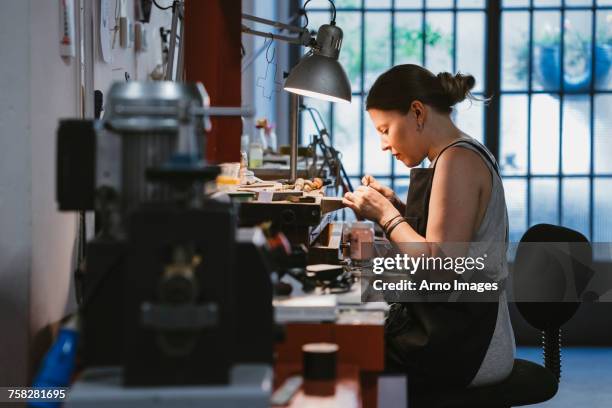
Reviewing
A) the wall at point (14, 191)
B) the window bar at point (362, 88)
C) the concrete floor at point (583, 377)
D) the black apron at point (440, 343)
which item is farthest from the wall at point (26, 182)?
the window bar at point (362, 88)

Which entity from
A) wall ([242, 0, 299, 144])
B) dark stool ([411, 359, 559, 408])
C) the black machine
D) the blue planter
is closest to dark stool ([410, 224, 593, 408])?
dark stool ([411, 359, 559, 408])

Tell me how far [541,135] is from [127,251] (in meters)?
4.73

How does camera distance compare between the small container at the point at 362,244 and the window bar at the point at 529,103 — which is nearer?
the small container at the point at 362,244

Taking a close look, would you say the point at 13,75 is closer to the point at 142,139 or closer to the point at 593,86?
the point at 142,139

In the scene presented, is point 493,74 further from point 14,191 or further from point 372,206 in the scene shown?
point 14,191

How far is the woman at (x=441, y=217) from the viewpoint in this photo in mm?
2258

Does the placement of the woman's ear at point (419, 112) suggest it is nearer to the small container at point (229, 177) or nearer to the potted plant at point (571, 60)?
the small container at point (229, 177)

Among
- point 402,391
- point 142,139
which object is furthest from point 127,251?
point 402,391

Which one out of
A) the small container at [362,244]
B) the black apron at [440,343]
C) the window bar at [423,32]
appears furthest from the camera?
the window bar at [423,32]

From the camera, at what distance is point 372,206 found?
251 centimetres

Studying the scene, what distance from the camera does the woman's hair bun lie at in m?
2.46

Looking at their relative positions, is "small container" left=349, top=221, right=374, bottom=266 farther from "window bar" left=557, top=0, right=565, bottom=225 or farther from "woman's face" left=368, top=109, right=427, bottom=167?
"window bar" left=557, top=0, right=565, bottom=225

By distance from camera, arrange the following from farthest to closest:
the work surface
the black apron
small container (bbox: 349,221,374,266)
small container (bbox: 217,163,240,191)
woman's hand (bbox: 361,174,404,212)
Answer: woman's hand (bbox: 361,174,404,212)
small container (bbox: 217,163,240,191)
small container (bbox: 349,221,374,266)
the black apron
the work surface

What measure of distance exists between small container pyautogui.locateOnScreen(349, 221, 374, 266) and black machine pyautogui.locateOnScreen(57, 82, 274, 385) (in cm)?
103
